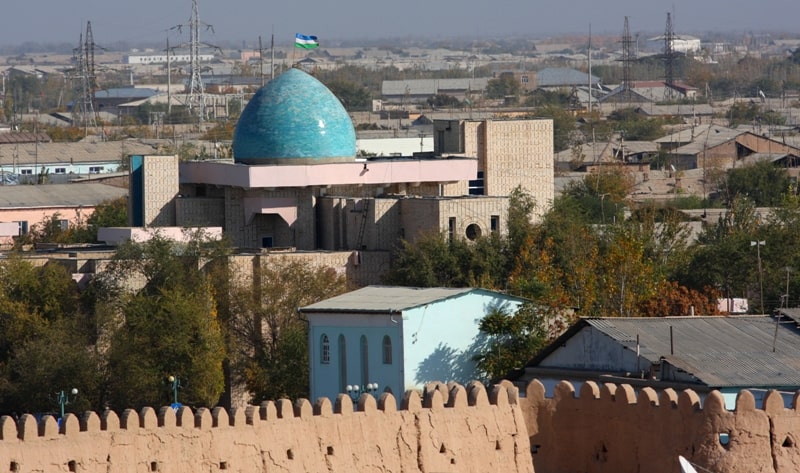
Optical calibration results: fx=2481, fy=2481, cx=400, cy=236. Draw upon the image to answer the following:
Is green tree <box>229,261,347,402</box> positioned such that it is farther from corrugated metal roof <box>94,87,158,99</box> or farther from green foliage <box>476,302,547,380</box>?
corrugated metal roof <box>94,87,158,99</box>

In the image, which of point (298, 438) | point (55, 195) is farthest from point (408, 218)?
point (55, 195)

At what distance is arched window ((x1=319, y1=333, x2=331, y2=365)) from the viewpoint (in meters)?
30.1

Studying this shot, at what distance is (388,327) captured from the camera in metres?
29.3

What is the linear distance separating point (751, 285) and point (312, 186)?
23.1 feet

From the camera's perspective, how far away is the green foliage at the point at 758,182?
60625 millimetres

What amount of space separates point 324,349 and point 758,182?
33205mm

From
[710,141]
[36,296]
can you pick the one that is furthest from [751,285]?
[710,141]

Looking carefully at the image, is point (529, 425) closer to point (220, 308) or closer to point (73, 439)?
point (73, 439)

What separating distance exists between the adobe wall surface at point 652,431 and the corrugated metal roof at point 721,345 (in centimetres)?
304

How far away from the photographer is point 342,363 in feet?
97.8

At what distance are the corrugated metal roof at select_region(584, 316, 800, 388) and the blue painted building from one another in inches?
115

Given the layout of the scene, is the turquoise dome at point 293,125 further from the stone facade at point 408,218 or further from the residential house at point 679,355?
the residential house at point 679,355

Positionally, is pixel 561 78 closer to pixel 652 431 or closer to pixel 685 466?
pixel 652 431

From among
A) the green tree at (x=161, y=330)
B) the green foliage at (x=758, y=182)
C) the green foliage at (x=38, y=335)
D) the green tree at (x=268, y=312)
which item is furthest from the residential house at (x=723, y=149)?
the green foliage at (x=38, y=335)
